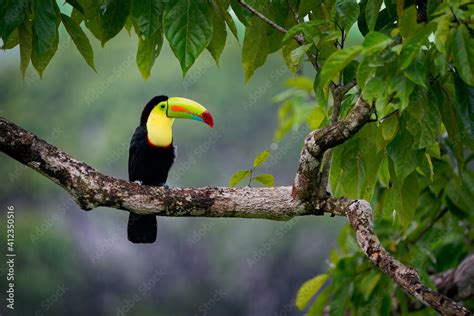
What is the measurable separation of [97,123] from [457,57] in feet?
22.7

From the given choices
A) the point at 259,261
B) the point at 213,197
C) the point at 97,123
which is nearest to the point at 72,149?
the point at 97,123

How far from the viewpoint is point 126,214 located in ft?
26.0

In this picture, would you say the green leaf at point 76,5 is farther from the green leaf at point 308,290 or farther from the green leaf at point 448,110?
the green leaf at point 308,290

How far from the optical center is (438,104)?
6.73ft

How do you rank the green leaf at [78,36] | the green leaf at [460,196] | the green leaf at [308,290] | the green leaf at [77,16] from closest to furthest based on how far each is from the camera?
the green leaf at [78,36] → the green leaf at [77,16] → the green leaf at [460,196] → the green leaf at [308,290]

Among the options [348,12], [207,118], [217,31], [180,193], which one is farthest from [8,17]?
[207,118]

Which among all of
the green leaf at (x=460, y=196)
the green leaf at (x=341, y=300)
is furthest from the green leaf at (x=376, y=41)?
the green leaf at (x=341, y=300)

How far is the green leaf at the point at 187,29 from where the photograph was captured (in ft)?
6.66

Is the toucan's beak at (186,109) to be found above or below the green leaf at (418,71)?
above

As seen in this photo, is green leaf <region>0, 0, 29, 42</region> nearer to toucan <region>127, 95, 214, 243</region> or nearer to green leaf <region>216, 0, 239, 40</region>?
green leaf <region>216, 0, 239, 40</region>

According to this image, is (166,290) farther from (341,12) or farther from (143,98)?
(341,12)

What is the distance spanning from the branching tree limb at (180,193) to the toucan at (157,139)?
5.20 feet

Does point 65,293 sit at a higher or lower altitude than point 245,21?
higher

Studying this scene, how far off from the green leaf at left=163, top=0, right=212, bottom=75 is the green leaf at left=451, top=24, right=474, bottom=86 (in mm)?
657
